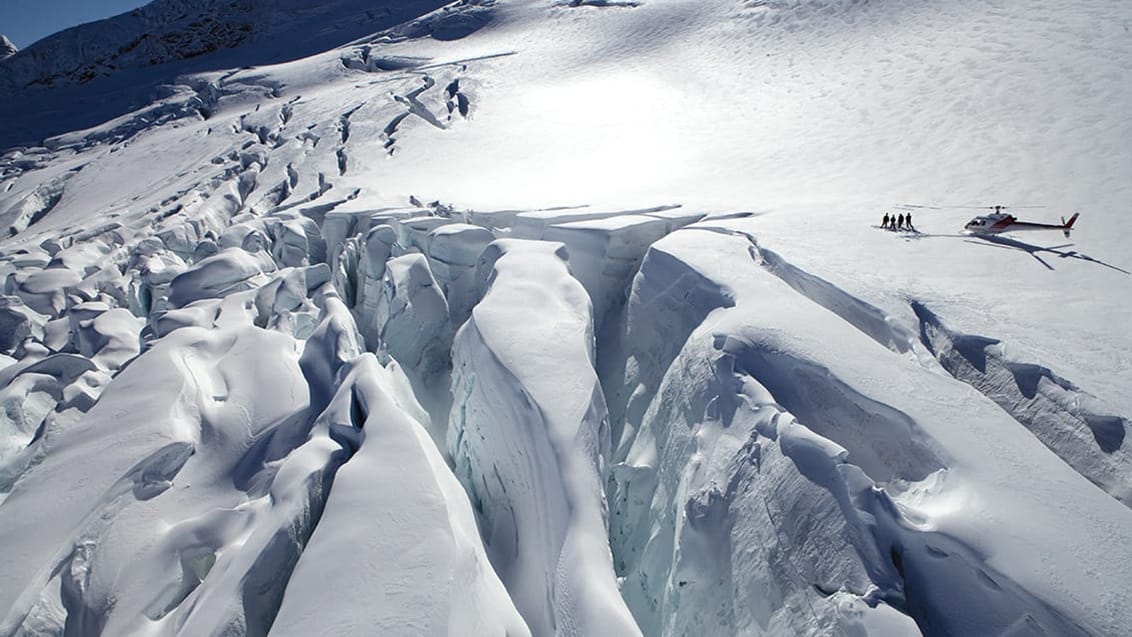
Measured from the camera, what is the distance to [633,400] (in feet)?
14.0

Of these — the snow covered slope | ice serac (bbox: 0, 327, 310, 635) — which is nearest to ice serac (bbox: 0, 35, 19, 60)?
the snow covered slope

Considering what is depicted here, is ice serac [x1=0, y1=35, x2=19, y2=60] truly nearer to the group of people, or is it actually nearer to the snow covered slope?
the snow covered slope

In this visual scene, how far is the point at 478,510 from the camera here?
3.69m

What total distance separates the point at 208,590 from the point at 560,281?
343 centimetres

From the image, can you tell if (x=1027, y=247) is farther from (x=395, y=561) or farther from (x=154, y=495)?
(x=154, y=495)

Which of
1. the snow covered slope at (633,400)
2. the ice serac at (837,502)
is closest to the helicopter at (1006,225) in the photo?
the snow covered slope at (633,400)

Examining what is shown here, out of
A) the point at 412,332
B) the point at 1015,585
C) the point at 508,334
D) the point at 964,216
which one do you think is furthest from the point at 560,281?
the point at 964,216

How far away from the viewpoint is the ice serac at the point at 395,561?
6.85ft

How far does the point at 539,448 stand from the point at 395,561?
1.09 meters

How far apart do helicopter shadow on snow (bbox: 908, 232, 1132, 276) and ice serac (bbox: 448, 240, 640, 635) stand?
3855 mm

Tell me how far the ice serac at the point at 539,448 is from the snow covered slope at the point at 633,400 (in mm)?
25

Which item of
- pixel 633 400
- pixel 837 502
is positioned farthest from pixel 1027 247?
pixel 837 502

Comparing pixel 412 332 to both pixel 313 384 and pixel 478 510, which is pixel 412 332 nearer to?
pixel 313 384

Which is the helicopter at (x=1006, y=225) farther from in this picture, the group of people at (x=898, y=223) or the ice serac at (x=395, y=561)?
the ice serac at (x=395, y=561)
